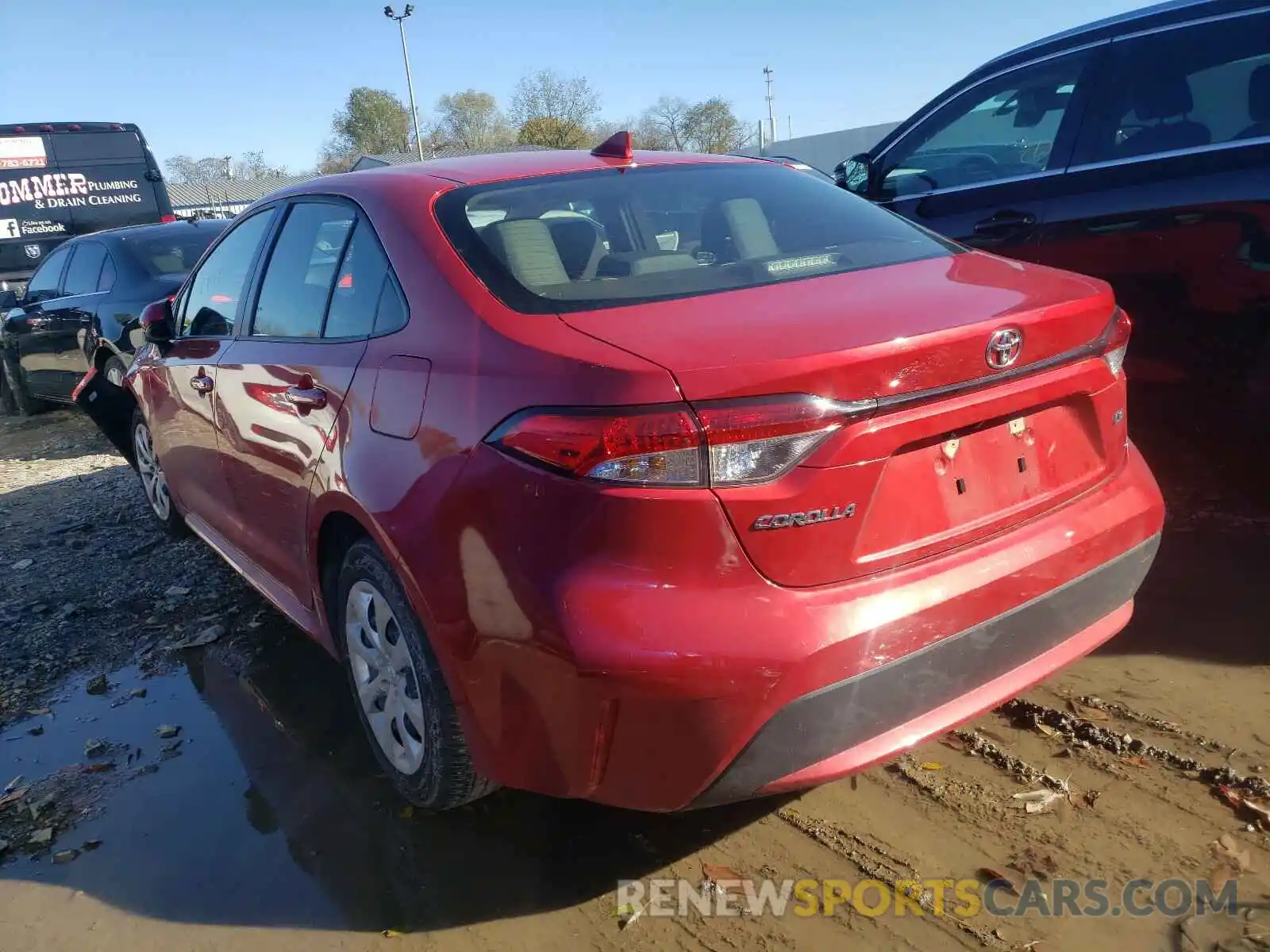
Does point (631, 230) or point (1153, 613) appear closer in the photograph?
point (631, 230)

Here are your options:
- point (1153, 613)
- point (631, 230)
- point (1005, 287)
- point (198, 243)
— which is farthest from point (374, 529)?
point (198, 243)

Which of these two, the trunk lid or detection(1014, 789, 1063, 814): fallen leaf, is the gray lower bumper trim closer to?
the trunk lid

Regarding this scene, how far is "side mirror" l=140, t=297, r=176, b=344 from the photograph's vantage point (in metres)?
4.16

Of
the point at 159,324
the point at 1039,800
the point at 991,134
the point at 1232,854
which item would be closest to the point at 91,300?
the point at 159,324

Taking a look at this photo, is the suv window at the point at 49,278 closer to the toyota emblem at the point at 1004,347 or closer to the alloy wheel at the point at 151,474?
the alloy wheel at the point at 151,474

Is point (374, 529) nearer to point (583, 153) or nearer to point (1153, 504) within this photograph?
point (583, 153)

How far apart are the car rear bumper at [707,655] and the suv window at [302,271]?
47.7 inches

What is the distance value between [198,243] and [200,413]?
460 centimetres

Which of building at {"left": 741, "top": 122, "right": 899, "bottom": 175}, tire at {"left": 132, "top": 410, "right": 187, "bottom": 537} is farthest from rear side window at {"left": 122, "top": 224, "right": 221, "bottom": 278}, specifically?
building at {"left": 741, "top": 122, "right": 899, "bottom": 175}

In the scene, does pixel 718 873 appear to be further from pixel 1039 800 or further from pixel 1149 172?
pixel 1149 172

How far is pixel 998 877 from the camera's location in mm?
2266

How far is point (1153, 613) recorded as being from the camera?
3402mm

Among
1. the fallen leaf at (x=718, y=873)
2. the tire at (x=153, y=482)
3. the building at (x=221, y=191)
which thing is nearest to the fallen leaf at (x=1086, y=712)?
the fallen leaf at (x=718, y=873)

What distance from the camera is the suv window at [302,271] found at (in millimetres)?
2895
